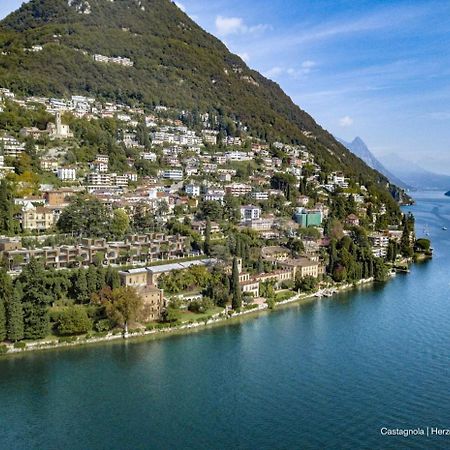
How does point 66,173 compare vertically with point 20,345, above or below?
above

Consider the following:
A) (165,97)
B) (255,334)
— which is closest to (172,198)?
(255,334)

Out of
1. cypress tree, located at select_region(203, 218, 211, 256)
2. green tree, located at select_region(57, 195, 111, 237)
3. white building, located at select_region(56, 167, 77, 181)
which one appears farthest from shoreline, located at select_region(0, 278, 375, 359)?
white building, located at select_region(56, 167, 77, 181)

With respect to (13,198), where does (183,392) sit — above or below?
below

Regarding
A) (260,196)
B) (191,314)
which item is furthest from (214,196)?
(191,314)

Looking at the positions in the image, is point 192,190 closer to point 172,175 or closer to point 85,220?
point 172,175

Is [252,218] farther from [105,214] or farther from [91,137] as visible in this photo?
[91,137]

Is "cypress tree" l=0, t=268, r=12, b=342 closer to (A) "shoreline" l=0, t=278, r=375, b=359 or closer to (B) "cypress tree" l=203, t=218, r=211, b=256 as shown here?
(A) "shoreline" l=0, t=278, r=375, b=359
